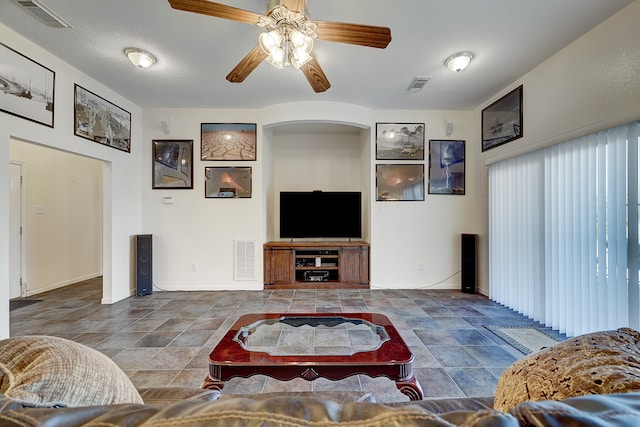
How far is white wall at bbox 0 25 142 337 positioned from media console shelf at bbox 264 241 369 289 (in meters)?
2.04

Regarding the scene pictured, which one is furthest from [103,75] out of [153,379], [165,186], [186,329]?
[153,379]

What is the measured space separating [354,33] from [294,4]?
17.2 inches

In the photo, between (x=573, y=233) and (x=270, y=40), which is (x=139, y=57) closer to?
(x=270, y=40)

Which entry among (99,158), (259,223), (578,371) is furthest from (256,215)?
(578,371)

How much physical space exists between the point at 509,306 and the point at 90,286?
21.0 ft

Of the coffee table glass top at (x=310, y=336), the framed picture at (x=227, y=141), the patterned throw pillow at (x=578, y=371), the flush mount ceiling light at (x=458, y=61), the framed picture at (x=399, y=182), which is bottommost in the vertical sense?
the coffee table glass top at (x=310, y=336)

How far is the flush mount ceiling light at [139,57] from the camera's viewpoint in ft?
8.49

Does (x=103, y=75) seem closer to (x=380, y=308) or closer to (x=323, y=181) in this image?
(x=323, y=181)

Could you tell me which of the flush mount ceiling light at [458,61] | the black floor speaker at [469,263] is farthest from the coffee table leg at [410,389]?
the black floor speaker at [469,263]

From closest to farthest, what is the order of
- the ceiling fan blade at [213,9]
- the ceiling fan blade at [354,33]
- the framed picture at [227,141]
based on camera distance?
1. the ceiling fan blade at [213,9]
2. the ceiling fan blade at [354,33]
3. the framed picture at [227,141]

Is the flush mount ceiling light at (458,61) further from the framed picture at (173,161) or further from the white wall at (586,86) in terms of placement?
the framed picture at (173,161)

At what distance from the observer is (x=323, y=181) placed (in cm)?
481

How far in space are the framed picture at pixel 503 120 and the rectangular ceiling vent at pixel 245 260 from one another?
3852 mm

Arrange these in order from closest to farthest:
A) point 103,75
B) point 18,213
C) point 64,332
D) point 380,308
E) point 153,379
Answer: point 153,379, point 64,332, point 103,75, point 380,308, point 18,213
